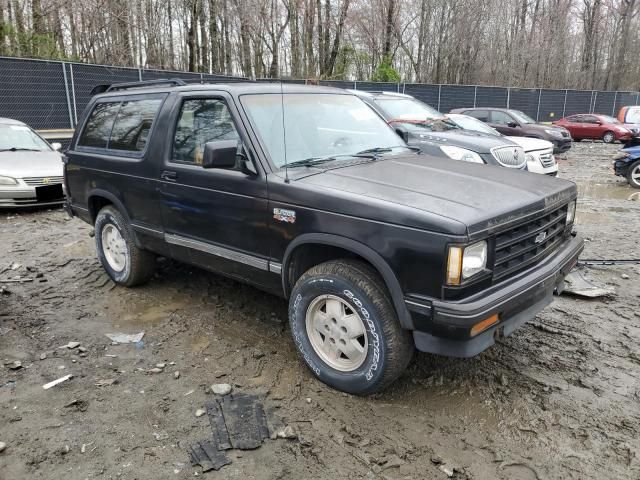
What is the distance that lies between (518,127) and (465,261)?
15.6 meters

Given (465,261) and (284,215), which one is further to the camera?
(284,215)

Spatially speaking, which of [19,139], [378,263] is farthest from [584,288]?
[19,139]

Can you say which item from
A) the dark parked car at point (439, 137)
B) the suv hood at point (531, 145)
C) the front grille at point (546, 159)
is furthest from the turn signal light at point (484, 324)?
the front grille at point (546, 159)

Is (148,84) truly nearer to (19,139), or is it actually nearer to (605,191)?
(19,139)

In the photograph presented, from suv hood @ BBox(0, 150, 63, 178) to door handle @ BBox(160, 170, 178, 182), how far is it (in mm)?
5451

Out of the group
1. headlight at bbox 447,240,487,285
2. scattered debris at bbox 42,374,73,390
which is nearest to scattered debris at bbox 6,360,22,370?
scattered debris at bbox 42,374,73,390

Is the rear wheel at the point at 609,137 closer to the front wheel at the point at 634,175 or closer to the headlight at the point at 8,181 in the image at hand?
the front wheel at the point at 634,175

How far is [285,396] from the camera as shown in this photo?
3279mm

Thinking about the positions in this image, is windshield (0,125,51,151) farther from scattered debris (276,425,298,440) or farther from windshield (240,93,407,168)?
scattered debris (276,425,298,440)

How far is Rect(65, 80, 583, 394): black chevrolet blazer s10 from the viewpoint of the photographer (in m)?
2.74

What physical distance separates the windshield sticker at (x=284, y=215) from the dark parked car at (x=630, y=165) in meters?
10.9

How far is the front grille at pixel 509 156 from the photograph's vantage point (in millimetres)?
7761

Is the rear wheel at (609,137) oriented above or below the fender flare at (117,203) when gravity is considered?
below

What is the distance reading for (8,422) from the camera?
3041mm
